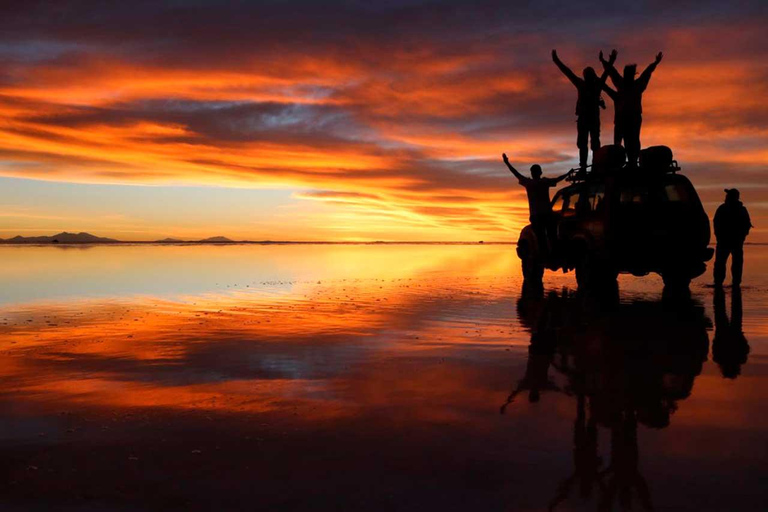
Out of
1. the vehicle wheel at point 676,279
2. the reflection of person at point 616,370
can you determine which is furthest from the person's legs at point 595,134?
the reflection of person at point 616,370

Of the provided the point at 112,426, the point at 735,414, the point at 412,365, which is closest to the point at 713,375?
the point at 735,414

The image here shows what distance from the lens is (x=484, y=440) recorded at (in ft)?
13.7

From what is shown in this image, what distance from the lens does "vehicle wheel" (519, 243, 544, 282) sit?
15.6 meters

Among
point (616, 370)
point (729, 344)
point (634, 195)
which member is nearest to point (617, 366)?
point (616, 370)

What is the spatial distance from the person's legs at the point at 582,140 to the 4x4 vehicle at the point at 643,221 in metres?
2.71

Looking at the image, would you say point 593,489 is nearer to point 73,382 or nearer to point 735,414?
point 735,414

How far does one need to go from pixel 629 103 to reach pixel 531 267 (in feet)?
15.3

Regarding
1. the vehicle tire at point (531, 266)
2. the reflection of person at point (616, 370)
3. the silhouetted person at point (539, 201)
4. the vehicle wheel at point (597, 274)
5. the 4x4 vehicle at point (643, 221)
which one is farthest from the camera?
the vehicle tire at point (531, 266)

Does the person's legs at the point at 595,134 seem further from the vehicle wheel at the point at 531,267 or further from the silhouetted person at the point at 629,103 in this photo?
the vehicle wheel at the point at 531,267

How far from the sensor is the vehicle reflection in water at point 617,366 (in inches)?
143

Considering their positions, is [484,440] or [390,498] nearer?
[390,498]

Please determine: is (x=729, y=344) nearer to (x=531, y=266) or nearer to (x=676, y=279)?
(x=676, y=279)

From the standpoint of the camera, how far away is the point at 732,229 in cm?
1619

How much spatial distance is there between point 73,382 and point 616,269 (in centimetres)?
976
